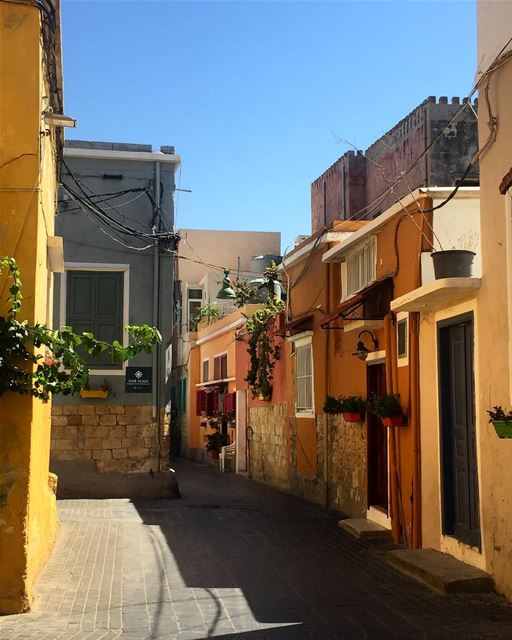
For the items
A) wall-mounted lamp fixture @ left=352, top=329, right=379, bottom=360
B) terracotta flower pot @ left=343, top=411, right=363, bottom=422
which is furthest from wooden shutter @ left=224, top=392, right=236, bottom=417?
wall-mounted lamp fixture @ left=352, top=329, right=379, bottom=360

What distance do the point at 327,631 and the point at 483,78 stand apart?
547cm

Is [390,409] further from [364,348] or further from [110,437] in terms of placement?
[110,437]

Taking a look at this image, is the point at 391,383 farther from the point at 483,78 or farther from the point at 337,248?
the point at 483,78

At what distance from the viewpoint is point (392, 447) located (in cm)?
1052

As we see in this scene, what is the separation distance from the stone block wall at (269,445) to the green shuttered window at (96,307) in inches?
159

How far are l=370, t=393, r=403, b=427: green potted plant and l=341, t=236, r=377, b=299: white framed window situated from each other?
7.43ft

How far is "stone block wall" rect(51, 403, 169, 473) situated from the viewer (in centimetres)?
1555

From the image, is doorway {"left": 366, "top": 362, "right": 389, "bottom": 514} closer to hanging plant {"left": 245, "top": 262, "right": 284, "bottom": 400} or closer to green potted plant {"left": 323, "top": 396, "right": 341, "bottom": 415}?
green potted plant {"left": 323, "top": 396, "right": 341, "bottom": 415}

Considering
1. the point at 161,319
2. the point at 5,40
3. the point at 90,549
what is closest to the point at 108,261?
the point at 161,319

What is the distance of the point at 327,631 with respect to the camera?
6145mm

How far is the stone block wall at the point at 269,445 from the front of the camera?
57.3ft

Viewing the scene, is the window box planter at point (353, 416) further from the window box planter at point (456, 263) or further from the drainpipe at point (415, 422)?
the window box planter at point (456, 263)

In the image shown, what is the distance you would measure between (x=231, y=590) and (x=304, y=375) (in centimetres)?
873

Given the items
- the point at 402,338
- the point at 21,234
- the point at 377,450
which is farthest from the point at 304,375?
the point at 21,234
